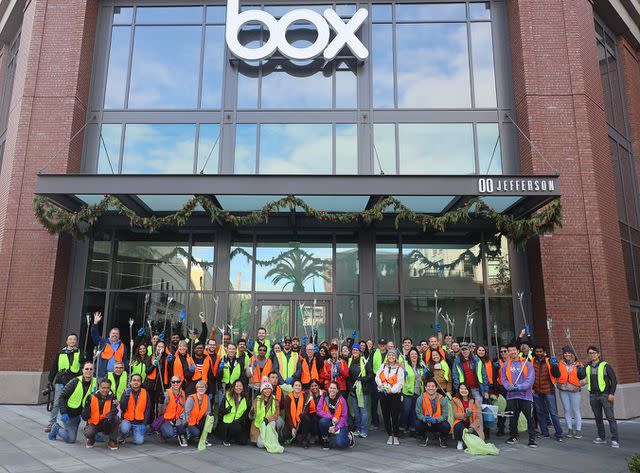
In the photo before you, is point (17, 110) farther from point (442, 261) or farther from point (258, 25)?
point (442, 261)

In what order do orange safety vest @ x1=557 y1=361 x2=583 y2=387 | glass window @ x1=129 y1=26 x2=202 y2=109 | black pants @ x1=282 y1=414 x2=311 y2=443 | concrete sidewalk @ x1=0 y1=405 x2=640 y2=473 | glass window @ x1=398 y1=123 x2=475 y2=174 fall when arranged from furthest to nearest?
glass window @ x1=129 y1=26 x2=202 y2=109 → glass window @ x1=398 y1=123 x2=475 y2=174 → orange safety vest @ x1=557 y1=361 x2=583 y2=387 → black pants @ x1=282 y1=414 x2=311 y2=443 → concrete sidewalk @ x1=0 y1=405 x2=640 y2=473

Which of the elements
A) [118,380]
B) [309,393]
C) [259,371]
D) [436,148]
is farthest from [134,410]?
[436,148]

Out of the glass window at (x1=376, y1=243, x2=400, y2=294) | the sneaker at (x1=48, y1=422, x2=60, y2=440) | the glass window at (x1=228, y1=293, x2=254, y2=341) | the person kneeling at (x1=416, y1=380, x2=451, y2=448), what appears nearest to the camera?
the sneaker at (x1=48, y1=422, x2=60, y2=440)

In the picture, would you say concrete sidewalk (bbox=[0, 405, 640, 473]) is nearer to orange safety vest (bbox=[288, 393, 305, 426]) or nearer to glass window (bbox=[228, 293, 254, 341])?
orange safety vest (bbox=[288, 393, 305, 426])

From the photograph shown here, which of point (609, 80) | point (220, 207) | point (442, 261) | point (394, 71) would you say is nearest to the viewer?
point (220, 207)

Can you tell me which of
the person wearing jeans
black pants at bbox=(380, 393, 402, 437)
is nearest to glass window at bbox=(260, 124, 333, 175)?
black pants at bbox=(380, 393, 402, 437)

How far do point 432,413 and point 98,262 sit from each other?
10.3m

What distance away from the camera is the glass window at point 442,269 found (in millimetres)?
14375

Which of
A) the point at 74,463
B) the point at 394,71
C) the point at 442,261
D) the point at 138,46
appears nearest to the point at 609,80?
the point at 394,71

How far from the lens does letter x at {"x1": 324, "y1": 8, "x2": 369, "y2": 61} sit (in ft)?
49.6

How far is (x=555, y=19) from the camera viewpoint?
15.0 m

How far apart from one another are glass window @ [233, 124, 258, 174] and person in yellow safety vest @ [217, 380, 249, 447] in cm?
748

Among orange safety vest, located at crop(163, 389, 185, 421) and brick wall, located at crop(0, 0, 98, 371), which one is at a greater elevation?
brick wall, located at crop(0, 0, 98, 371)

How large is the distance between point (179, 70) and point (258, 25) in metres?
2.85
